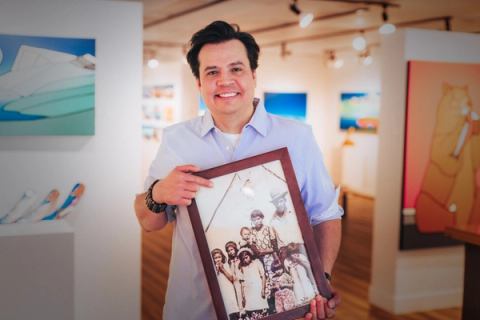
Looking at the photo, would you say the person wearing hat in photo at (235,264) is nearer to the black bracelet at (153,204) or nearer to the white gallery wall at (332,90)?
the black bracelet at (153,204)

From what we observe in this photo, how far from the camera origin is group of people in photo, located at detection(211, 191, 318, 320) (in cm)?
174

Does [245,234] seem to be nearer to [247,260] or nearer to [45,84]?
[247,260]

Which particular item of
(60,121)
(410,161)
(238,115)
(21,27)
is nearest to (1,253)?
(60,121)

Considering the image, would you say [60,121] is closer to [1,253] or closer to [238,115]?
[1,253]

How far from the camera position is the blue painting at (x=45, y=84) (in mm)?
2584

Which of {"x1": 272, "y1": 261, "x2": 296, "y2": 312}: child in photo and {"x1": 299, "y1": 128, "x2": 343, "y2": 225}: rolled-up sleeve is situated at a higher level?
{"x1": 299, "y1": 128, "x2": 343, "y2": 225}: rolled-up sleeve

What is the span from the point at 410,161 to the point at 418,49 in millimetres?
872

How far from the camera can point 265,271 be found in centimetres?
175

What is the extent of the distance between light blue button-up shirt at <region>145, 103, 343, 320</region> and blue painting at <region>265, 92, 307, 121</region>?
793 centimetres

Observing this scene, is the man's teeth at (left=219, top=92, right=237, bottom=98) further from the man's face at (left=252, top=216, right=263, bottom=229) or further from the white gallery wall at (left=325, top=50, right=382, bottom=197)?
the white gallery wall at (left=325, top=50, right=382, bottom=197)

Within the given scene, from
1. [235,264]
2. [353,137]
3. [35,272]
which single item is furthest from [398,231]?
[353,137]

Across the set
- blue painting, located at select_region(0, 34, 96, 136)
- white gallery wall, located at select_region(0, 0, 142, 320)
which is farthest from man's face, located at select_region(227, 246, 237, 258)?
blue painting, located at select_region(0, 34, 96, 136)

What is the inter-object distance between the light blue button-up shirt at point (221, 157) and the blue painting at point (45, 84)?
100cm

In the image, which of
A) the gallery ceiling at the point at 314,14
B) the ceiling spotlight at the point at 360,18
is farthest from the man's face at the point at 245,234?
the ceiling spotlight at the point at 360,18
